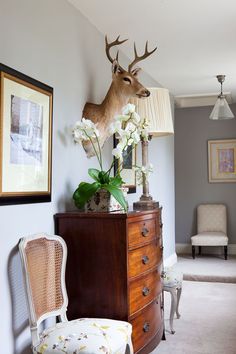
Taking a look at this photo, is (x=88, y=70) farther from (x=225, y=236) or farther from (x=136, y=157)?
(x=225, y=236)

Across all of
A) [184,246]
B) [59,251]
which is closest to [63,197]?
[59,251]

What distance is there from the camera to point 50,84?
2.52 m

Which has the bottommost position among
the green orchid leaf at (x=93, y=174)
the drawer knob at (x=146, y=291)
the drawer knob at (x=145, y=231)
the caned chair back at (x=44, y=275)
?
the drawer knob at (x=146, y=291)

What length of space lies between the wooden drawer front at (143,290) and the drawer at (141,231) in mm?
229

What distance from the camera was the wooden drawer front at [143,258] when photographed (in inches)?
95.4

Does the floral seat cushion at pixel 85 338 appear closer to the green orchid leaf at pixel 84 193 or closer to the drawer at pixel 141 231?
the drawer at pixel 141 231

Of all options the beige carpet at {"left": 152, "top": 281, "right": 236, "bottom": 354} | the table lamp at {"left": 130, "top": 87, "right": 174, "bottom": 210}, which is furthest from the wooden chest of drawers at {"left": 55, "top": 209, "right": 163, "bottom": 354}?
the table lamp at {"left": 130, "top": 87, "right": 174, "bottom": 210}

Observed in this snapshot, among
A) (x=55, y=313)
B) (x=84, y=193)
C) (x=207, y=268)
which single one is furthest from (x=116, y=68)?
(x=207, y=268)

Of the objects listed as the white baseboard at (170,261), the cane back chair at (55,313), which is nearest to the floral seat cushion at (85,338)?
the cane back chair at (55,313)

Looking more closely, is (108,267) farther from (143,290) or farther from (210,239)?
(210,239)

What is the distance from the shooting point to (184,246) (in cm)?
666

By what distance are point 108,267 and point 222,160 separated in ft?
14.9

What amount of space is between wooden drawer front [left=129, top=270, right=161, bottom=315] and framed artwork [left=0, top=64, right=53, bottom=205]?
74 cm

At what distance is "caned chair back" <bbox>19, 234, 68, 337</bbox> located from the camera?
6.72 ft
